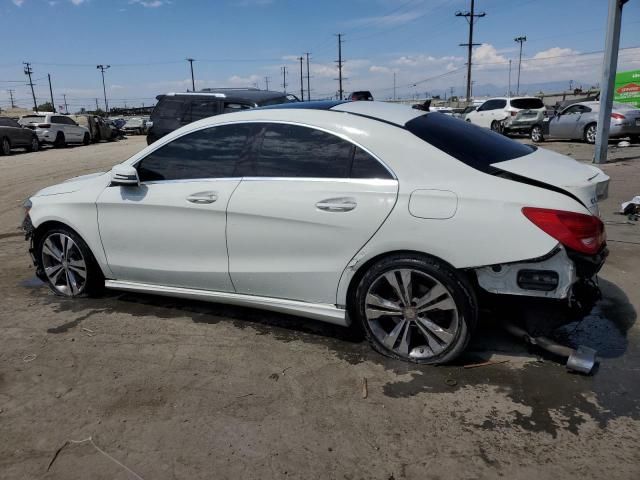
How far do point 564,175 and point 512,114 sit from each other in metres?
20.7

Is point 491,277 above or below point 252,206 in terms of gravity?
below

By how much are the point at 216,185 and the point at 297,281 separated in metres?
0.92

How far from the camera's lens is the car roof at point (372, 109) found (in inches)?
144

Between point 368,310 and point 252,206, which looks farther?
point 252,206

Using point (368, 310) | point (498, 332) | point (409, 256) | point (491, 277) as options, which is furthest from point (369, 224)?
point (498, 332)

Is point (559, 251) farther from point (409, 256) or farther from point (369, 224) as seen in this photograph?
point (369, 224)

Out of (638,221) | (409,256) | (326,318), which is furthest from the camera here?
(638,221)

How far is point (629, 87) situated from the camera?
76.4ft

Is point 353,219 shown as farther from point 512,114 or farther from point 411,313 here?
point 512,114

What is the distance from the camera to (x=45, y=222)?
182 inches

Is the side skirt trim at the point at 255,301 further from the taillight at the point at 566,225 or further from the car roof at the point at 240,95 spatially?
the car roof at the point at 240,95

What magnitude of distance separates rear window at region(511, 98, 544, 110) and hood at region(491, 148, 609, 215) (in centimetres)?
2057

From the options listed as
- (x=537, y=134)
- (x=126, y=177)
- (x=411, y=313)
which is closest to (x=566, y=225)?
(x=411, y=313)

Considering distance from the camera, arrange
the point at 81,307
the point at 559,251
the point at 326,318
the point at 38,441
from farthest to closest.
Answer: the point at 81,307
the point at 326,318
the point at 559,251
the point at 38,441
